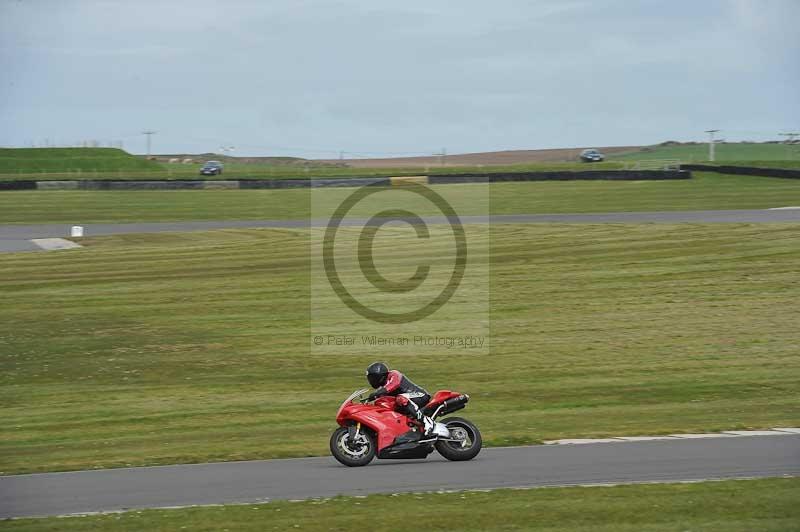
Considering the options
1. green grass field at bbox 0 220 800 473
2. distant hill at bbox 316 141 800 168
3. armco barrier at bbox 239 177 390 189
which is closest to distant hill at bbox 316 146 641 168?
distant hill at bbox 316 141 800 168

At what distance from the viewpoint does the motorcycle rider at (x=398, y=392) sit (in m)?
13.3

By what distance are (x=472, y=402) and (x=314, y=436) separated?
11.3 feet

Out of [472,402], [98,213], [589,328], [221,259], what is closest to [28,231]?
[98,213]

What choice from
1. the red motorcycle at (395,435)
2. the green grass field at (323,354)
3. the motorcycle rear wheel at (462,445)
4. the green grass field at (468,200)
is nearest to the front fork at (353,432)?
the red motorcycle at (395,435)

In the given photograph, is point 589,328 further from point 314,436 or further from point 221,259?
point 221,259

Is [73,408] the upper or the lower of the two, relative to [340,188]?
lower

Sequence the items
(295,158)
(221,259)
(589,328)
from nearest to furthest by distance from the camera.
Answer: (589,328) → (221,259) → (295,158)

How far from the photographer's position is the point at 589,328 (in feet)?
78.5

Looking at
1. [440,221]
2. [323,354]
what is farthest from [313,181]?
[323,354]

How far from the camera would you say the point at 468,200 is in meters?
55.0

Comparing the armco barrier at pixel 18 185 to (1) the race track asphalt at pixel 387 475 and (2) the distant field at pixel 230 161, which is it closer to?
(2) the distant field at pixel 230 161

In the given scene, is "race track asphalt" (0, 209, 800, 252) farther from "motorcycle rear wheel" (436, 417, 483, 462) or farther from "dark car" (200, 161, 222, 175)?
"dark car" (200, 161, 222, 175)

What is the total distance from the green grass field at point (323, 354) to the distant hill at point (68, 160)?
59711 millimetres

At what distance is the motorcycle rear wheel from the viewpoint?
13281mm
